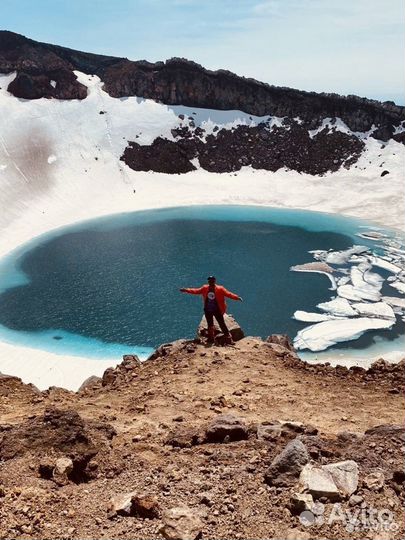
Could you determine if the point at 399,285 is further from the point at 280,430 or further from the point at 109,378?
the point at 280,430

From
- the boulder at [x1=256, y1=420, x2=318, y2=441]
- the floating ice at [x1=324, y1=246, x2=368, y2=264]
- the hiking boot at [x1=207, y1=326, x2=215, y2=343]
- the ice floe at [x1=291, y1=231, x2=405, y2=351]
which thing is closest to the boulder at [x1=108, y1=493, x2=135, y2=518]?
the boulder at [x1=256, y1=420, x2=318, y2=441]

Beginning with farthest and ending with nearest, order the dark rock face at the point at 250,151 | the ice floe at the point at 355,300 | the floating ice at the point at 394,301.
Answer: the dark rock face at the point at 250,151 < the floating ice at the point at 394,301 < the ice floe at the point at 355,300

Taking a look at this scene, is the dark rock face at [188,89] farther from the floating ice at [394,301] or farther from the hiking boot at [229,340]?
the hiking boot at [229,340]

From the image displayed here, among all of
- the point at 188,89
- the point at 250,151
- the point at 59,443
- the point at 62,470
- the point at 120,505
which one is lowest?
the point at 59,443

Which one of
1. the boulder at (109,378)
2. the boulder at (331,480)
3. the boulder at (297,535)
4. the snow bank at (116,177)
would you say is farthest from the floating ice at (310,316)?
the snow bank at (116,177)

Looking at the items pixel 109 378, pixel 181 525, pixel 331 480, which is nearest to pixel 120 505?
pixel 181 525

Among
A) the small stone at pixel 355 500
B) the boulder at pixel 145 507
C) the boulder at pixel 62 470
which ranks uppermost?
the small stone at pixel 355 500
